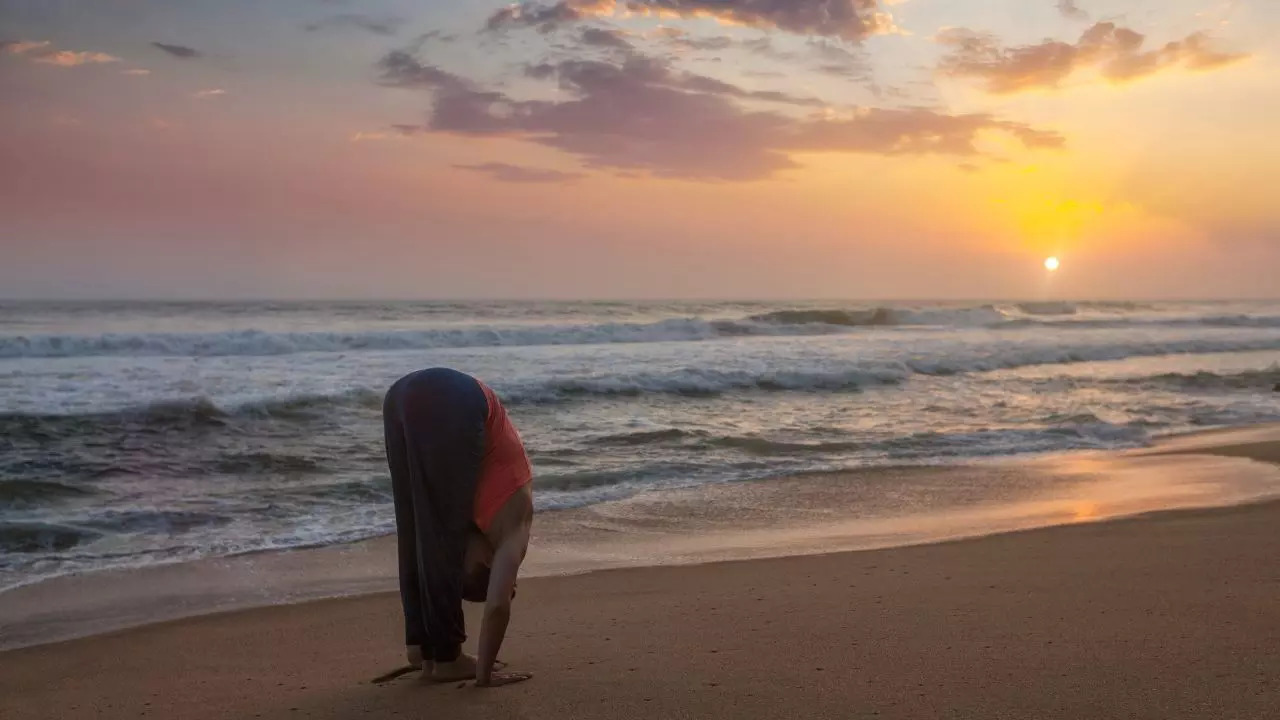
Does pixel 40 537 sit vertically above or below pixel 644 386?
below

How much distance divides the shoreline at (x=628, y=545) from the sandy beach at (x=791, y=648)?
0.39 m

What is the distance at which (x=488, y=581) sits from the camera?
3.66 metres

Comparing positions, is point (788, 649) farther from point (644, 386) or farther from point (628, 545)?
point (644, 386)

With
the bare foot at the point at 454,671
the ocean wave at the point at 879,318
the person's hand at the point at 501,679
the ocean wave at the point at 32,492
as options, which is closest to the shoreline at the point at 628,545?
the bare foot at the point at 454,671

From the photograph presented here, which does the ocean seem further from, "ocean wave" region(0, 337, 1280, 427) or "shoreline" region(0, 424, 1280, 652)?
"shoreline" region(0, 424, 1280, 652)

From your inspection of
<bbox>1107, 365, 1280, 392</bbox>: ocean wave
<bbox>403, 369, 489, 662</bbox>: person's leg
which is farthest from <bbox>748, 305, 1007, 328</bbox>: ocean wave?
<bbox>403, 369, 489, 662</bbox>: person's leg

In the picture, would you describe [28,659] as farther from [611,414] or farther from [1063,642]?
[611,414]

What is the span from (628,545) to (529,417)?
7.74 m

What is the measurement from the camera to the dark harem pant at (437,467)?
3.52 meters

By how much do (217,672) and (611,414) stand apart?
11.0m

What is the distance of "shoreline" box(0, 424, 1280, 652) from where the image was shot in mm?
5617

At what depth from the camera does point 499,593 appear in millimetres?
3578

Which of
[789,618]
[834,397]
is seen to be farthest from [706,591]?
[834,397]

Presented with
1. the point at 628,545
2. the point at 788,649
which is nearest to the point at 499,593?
the point at 788,649
